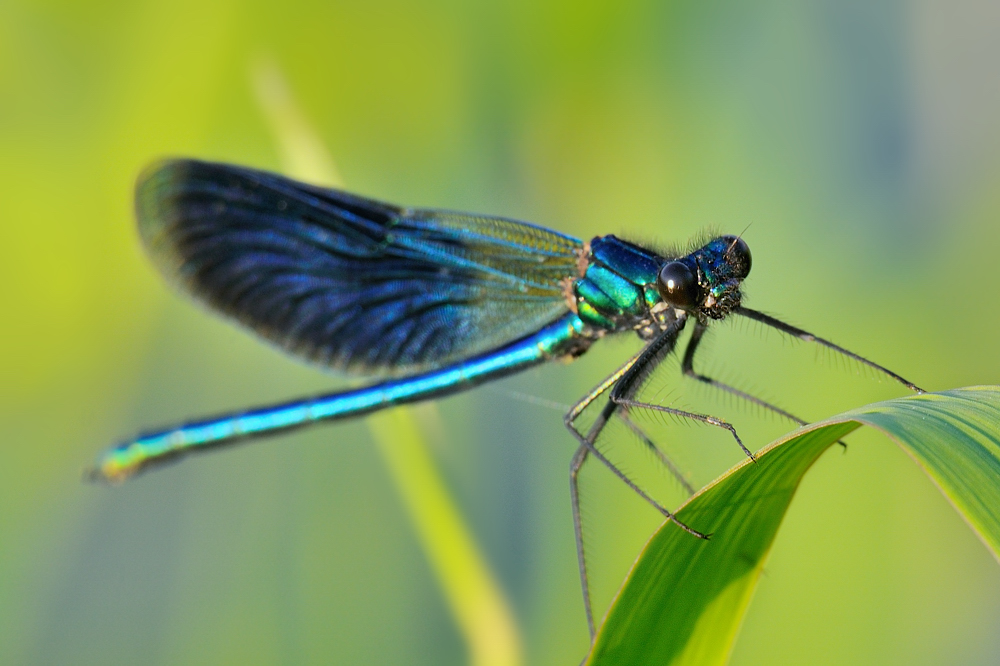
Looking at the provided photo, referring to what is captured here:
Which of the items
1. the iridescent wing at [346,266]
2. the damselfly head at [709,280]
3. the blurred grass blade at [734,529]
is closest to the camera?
the blurred grass blade at [734,529]

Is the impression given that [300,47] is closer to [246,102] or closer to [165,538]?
[246,102]

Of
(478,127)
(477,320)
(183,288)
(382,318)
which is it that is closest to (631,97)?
(478,127)

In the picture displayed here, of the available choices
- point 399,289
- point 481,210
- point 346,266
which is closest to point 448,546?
point 399,289

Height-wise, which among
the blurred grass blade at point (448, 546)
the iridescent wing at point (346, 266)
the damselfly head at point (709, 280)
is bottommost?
the blurred grass blade at point (448, 546)

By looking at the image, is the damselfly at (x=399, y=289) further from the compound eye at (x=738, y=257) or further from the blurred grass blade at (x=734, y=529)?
the blurred grass blade at (x=734, y=529)

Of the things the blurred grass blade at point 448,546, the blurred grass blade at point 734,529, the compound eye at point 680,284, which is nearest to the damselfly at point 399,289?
the compound eye at point 680,284

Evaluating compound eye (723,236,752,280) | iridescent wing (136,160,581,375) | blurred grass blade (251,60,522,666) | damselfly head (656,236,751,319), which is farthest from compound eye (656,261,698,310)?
→ blurred grass blade (251,60,522,666)
